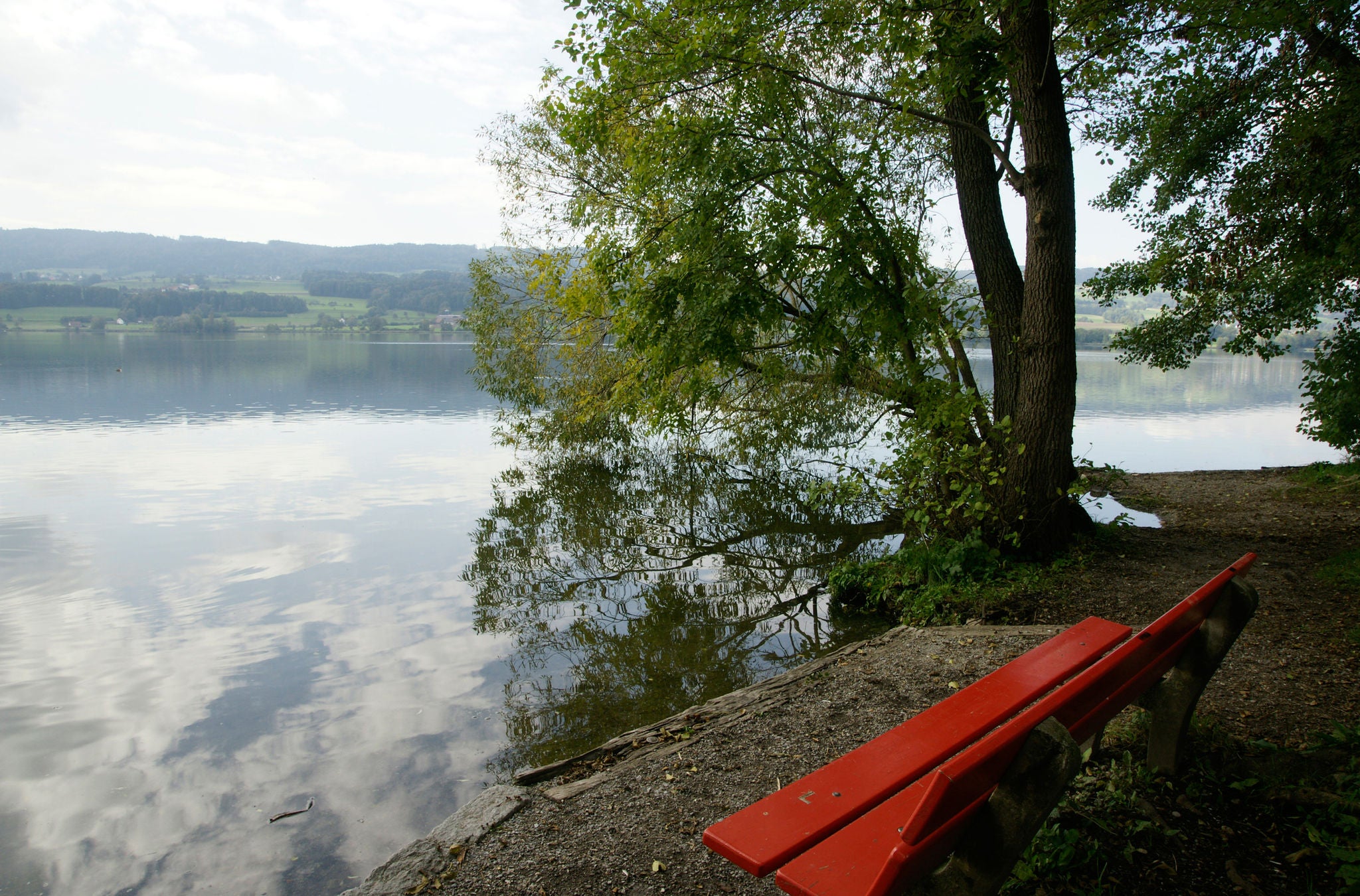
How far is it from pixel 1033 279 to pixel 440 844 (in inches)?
278

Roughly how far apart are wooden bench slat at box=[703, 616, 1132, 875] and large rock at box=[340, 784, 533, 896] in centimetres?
198

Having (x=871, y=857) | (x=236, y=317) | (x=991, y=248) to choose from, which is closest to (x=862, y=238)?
(x=991, y=248)

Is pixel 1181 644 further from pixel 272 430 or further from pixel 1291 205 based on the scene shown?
pixel 272 430

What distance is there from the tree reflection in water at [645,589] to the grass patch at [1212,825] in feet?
11.3

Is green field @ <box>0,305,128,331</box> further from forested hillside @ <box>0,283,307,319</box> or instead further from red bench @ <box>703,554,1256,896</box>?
red bench @ <box>703,554,1256,896</box>

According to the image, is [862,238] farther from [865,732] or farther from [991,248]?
[865,732]

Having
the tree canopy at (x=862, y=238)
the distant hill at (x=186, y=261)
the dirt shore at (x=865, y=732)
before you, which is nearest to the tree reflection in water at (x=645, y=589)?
the dirt shore at (x=865, y=732)

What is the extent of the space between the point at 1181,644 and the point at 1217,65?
34.7 feet

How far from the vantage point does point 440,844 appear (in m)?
3.96

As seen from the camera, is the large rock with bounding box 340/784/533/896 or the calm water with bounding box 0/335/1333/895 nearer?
the large rock with bounding box 340/784/533/896

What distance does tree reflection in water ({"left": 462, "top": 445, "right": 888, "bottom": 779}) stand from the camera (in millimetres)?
6727

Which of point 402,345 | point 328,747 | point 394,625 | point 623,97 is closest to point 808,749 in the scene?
point 328,747

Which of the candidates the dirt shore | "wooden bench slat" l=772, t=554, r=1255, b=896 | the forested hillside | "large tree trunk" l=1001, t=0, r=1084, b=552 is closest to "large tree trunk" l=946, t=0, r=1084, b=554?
"large tree trunk" l=1001, t=0, r=1084, b=552

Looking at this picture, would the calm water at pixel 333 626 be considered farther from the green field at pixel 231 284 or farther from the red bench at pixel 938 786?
the green field at pixel 231 284
